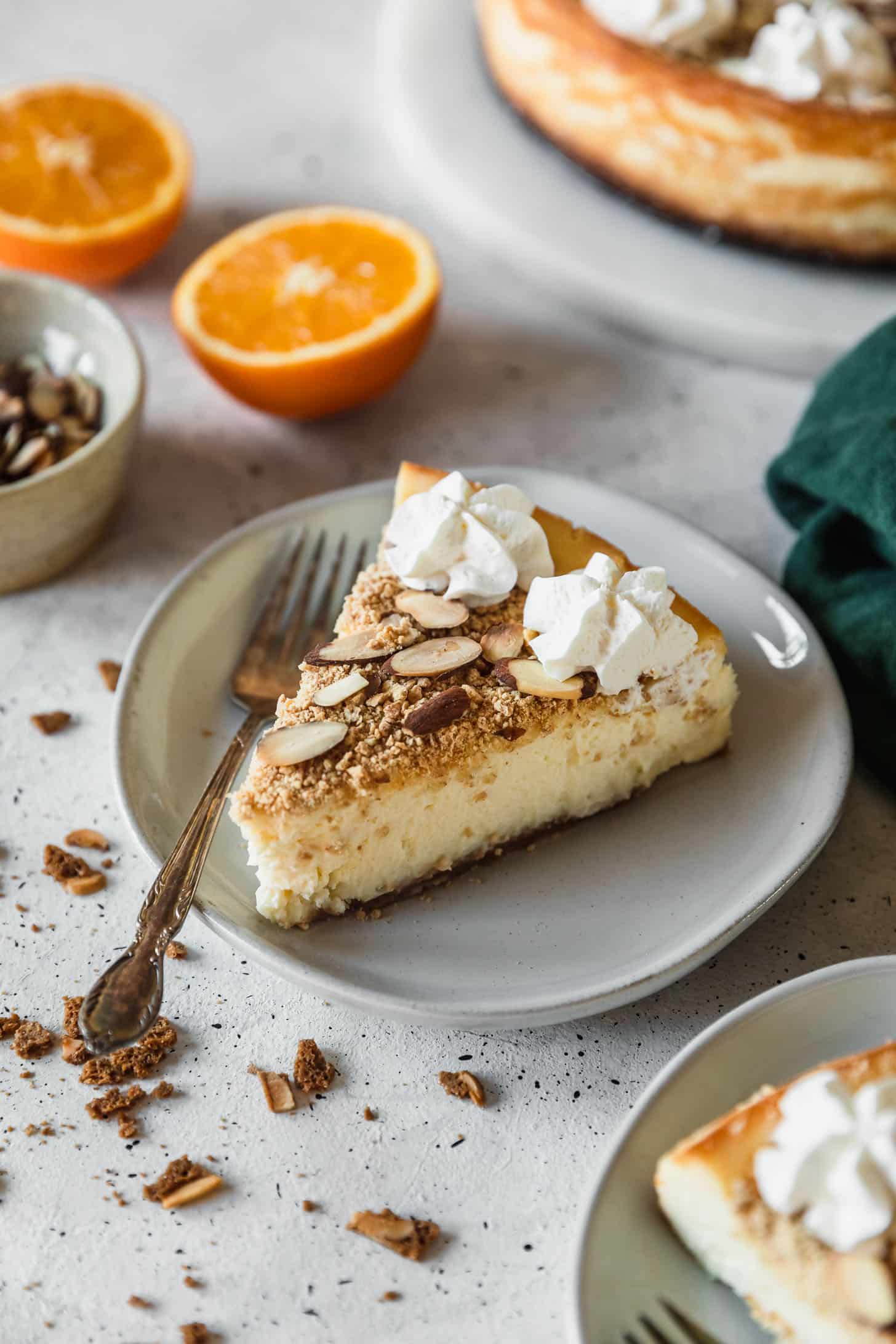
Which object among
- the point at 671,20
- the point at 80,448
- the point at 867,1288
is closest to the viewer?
the point at 867,1288

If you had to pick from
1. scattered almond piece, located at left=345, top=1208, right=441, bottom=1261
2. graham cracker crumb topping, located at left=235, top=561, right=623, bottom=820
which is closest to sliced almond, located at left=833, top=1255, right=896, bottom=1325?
scattered almond piece, located at left=345, top=1208, right=441, bottom=1261

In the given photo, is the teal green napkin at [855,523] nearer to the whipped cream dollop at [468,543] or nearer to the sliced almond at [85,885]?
the whipped cream dollop at [468,543]

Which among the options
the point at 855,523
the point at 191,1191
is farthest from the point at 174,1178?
the point at 855,523

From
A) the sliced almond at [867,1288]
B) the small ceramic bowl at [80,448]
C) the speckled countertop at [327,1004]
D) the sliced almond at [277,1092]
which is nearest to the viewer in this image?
the sliced almond at [867,1288]

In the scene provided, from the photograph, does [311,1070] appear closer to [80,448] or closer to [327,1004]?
[327,1004]

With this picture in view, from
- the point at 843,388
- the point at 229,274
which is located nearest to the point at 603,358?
the point at 843,388

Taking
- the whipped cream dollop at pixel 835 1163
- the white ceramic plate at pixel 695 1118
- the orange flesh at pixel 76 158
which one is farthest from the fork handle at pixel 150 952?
the orange flesh at pixel 76 158
